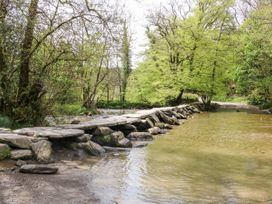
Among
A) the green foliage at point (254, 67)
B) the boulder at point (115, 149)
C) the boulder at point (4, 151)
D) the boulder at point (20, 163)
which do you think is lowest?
the boulder at point (115, 149)

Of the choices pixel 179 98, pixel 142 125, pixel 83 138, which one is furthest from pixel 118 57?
pixel 83 138

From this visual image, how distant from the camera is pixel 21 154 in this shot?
647 centimetres

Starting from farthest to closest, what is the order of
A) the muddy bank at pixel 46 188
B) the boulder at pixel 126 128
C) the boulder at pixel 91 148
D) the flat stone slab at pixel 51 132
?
1. the boulder at pixel 126 128
2. the boulder at pixel 91 148
3. the flat stone slab at pixel 51 132
4. the muddy bank at pixel 46 188

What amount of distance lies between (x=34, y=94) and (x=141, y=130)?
375cm

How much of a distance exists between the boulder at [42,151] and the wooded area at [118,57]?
8.42 ft

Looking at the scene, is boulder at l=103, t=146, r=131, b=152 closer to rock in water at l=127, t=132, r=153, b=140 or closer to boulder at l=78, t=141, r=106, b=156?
boulder at l=78, t=141, r=106, b=156

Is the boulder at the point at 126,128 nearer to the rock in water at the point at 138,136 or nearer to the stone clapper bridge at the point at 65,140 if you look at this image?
the stone clapper bridge at the point at 65,140

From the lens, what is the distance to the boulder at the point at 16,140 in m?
6.46

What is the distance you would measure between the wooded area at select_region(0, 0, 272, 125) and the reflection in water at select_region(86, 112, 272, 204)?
3078 mm

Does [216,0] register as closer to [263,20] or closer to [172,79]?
[172,79]

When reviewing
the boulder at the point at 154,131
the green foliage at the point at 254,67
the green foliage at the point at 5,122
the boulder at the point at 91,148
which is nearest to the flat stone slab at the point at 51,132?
the boulder at the point at 91,148

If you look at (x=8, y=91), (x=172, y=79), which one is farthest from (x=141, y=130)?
(x=172, y=79)

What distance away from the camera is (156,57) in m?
27.0

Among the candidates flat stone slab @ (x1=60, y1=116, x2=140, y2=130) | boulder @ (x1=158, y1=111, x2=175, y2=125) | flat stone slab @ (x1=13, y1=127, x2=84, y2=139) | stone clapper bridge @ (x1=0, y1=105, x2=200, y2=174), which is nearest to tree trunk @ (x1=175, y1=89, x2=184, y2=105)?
boulder @ (x1=158, y1=111, x2=175, y2=125)
